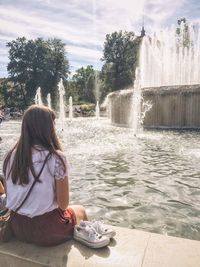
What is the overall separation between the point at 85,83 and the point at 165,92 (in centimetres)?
4998

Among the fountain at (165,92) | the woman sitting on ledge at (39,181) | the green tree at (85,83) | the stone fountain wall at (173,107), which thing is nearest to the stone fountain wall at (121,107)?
the fountain at (165,92)

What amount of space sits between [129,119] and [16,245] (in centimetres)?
1837

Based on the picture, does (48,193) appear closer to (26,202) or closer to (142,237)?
(26,202)

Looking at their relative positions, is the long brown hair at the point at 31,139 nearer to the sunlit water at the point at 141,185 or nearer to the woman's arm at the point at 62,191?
the woman's arm at the point at 62,191

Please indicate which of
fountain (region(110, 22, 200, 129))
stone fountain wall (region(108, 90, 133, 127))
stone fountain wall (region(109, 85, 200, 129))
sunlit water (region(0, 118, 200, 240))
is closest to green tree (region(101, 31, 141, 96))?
fountain (region(110, 22, 200, 129))

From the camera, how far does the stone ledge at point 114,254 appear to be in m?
2.88

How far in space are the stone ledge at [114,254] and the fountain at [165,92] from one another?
40.5ft

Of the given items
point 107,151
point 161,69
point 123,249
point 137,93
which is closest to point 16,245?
point 123,249

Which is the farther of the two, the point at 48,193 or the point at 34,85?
the point at 34,85

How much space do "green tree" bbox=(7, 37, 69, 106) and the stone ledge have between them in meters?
51.8

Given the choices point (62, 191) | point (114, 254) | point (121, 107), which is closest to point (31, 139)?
point (62, 191)

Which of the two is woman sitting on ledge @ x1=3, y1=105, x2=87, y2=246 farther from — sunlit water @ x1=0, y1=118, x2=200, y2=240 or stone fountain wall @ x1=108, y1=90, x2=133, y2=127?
stone fountain wall @ x1=108, y1=90, x2=133, y2=127

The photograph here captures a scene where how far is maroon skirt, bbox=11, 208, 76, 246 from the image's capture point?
3137 mm

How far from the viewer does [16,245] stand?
10.5 feet
